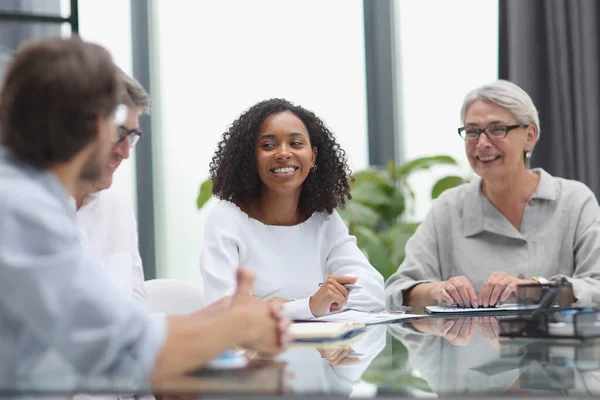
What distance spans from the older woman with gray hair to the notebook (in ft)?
2.61

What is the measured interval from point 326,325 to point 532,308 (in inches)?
19.2

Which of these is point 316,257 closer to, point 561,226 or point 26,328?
point 561,226

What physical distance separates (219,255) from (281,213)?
0.30m

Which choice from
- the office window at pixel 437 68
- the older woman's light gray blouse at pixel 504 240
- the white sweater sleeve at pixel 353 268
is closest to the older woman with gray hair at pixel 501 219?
the older woman's light gray blouse at pixel 504 240

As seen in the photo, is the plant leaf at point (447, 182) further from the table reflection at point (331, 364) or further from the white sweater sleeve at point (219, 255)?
the table reflection at point (331, 364)

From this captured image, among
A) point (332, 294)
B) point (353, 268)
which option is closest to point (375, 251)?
point (353, 268)

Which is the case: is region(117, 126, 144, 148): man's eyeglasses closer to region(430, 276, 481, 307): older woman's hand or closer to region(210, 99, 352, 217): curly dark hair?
region(210, 99, 352, 217): curly dark hair

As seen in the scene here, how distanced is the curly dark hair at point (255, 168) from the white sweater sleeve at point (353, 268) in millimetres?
82

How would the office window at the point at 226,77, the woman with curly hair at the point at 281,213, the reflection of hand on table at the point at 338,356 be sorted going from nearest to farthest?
the reflection of hand on table at the point at 338,356 → the woman with curly hair at the point at 281,213 → the office window at the point at 226,77

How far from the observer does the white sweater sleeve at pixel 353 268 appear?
229cm

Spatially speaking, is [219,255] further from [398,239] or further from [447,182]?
[447,182]

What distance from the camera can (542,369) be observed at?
1162 mm

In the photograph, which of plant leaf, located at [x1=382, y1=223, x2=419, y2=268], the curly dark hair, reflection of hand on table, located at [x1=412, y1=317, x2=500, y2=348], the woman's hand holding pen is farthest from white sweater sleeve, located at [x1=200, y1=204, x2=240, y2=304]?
plant leaf, located at [x1=382, y1=223, x2=419, y2=268]

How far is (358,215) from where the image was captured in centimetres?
365
